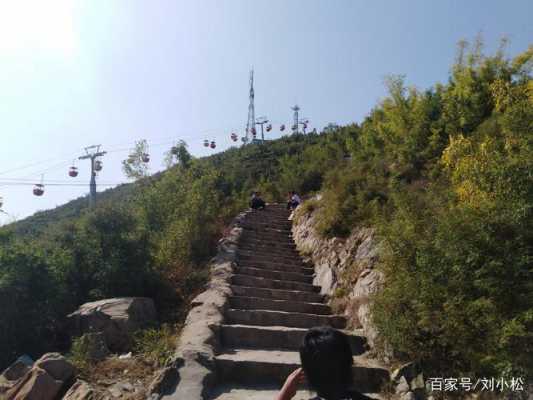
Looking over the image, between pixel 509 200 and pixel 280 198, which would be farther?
pixel 280 198

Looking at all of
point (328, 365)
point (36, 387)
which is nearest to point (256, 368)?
point (36, 387)

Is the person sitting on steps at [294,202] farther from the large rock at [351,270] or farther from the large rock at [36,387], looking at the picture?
the large rock at [36,387]

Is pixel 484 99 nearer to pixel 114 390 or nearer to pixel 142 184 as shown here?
pixel 114 390

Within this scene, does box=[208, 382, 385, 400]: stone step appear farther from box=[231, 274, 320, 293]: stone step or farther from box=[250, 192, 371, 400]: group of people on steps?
box=[231, 274, 320, 293]: stone step

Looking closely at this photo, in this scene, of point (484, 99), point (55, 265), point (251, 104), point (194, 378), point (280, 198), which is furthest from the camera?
point (251, 104)

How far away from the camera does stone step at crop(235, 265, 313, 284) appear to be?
8930 millimetres

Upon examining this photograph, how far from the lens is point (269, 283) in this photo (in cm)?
846

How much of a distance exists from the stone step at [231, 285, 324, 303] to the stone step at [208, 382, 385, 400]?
277 centimetres

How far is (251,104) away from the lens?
41656mm

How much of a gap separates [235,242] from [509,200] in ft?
24.3

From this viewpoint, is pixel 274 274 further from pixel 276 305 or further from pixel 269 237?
pixel 269 237

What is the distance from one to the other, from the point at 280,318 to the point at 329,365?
16.8 feet

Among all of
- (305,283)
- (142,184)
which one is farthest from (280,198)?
(305,283)

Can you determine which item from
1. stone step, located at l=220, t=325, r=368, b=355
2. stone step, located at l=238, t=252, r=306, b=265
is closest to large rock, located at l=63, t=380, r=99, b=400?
stone step, located at l=220, t=325, r=368, b=355
